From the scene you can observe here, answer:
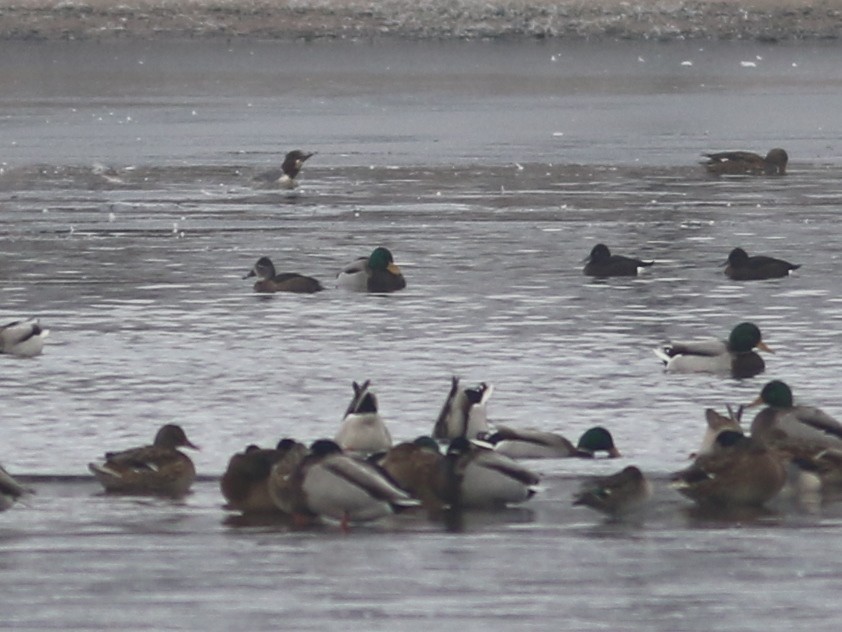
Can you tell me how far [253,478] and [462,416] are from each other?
59.6 inches

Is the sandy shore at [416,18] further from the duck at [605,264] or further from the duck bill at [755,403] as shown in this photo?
the duck bill at [755,403]

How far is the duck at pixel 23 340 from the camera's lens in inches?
515

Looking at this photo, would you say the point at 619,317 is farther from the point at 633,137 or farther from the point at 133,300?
the point at 633,137

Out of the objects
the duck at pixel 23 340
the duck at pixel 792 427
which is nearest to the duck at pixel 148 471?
the duck at pixel 792 427

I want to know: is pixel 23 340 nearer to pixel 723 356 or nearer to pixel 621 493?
pixel 723 356

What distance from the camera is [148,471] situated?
30.3 feet

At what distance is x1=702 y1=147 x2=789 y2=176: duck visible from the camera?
26.8 metres

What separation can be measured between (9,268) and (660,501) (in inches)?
397

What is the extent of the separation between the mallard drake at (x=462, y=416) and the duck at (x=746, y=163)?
1716cm

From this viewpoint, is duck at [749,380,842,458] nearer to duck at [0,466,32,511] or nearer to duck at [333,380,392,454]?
duck at [333,380,392,454]

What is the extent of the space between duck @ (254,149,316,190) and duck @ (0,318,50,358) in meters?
12.1

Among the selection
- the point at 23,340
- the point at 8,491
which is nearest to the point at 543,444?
the point at 8,491

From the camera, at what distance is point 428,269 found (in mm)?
17594

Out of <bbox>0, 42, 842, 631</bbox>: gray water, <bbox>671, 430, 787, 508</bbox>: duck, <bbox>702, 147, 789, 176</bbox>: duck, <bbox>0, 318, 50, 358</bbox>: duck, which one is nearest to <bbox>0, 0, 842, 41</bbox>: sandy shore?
<bbox>0, 42, 842, 631</bbox>: gray water
